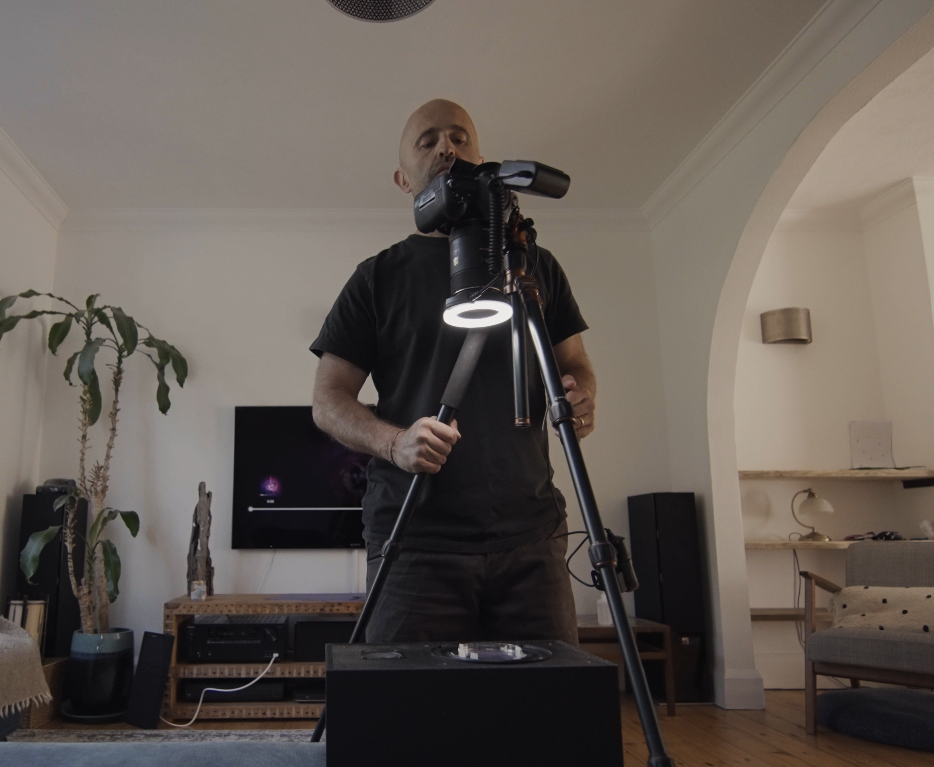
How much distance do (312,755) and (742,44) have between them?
9.84 ft

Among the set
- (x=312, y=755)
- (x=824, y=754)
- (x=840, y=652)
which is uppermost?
(x=312, y=755)

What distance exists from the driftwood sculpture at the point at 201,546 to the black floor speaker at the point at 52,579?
51 centimetres

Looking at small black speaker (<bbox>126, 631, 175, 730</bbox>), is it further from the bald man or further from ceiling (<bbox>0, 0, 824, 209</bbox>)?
the bald man

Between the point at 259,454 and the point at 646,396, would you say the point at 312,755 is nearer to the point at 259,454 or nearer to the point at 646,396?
the point at 259,454

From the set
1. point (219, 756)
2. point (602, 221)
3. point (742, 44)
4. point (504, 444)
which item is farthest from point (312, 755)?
point (602, 221)

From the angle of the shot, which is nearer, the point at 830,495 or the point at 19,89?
the point at 19,89

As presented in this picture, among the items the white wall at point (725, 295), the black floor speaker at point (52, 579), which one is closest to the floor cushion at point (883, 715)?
the white wall at point (725, 295)

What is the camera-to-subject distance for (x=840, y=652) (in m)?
2.90

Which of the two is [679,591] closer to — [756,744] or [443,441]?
[756,744]

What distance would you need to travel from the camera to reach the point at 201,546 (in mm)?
3803

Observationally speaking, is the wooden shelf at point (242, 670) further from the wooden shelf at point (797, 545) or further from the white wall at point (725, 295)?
the wooden shelf at point (797, 545)

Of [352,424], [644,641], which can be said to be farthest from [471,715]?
[644,641]

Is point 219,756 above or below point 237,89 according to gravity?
below

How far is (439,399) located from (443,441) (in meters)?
0.26
